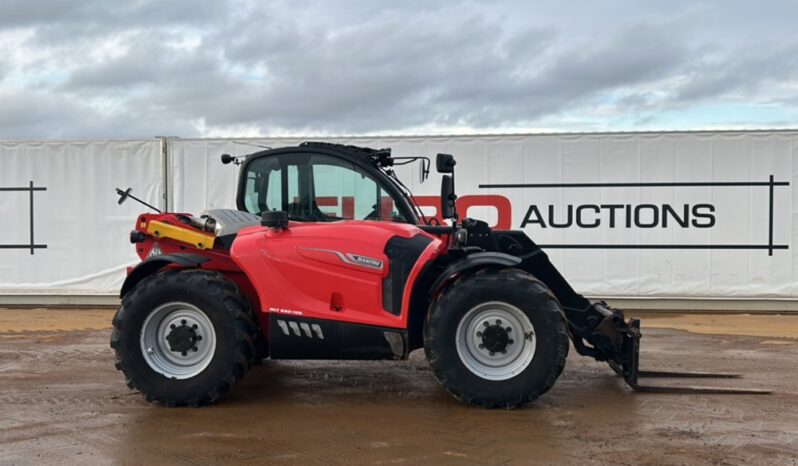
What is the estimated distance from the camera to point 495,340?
5.15m

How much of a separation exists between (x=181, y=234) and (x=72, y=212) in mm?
6576

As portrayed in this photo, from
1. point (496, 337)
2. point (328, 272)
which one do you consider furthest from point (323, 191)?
point (496, 337)

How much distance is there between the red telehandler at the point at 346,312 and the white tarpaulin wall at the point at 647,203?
201 inches

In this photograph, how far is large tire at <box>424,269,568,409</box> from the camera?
5059mm

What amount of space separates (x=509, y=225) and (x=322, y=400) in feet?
19.6

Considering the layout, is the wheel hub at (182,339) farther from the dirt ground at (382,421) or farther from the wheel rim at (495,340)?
the wheel rim at (495,340)

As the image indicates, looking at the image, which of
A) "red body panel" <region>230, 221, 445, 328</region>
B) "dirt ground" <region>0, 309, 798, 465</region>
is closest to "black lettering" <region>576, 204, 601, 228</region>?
"dirt ground" <region>0, 309, 798, 465</region>

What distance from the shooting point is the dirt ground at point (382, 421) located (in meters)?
4.28

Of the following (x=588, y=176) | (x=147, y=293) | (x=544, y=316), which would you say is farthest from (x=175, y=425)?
(x=588, y=176)

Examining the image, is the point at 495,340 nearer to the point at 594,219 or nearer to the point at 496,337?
the point at 496,337

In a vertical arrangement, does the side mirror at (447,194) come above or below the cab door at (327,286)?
above

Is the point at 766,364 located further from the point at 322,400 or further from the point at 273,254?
the point at 273,254

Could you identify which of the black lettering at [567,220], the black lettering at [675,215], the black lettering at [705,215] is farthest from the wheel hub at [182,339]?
the black lettering at [705,215]

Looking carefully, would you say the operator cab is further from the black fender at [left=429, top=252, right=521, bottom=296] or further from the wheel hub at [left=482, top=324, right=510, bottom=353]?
the wheel hub at [left=482, top=324, right=510, bottom=353]
